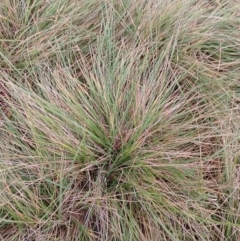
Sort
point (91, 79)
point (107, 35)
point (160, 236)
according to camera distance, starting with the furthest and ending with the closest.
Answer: point (107, 35) → point (91, 79) → point (160, 236)

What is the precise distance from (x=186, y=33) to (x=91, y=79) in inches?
15.4

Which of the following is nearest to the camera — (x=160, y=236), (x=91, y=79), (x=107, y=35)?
(x=160, y=236)

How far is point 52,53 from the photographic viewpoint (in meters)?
1.41

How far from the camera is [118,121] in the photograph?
129cm

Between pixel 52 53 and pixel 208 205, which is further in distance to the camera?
pixel 52 53

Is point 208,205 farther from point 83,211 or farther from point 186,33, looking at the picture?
point 186,33

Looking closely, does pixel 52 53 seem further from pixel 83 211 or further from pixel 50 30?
pixel 83 211

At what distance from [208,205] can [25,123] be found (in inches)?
23.8

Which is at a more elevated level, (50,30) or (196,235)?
(50,30)

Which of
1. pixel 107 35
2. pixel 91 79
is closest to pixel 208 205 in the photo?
pixel 91 79

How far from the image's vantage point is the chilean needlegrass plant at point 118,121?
1.20m

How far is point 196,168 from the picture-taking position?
1.27 meters

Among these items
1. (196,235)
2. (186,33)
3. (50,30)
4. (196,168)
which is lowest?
(196,235)

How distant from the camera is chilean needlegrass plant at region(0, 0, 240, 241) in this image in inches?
47.3
